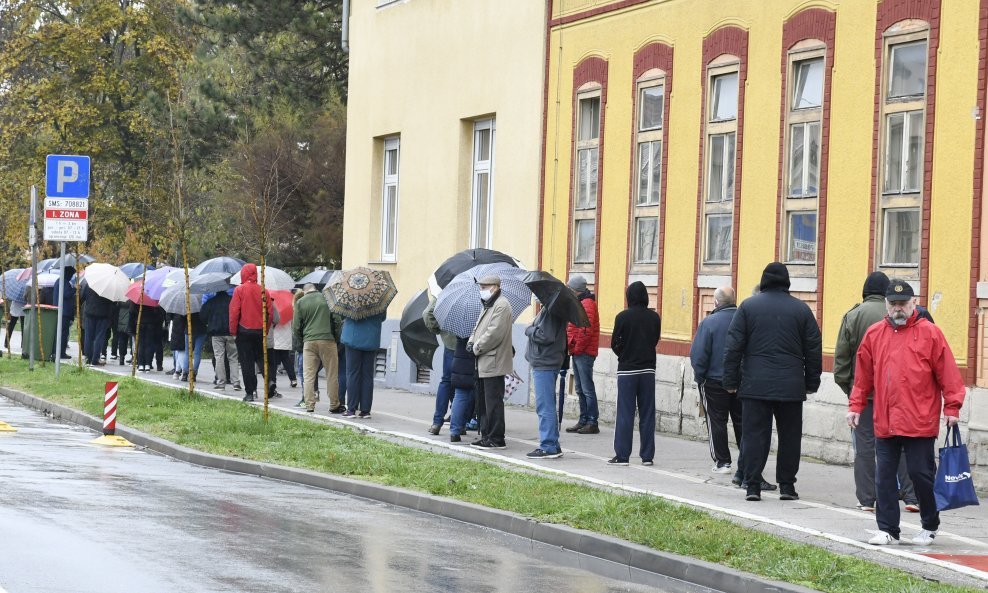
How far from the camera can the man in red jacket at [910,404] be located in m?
10.3

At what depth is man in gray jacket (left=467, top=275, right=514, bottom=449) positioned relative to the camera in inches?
619

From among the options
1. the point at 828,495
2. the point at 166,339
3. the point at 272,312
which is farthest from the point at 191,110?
the point at 828,495

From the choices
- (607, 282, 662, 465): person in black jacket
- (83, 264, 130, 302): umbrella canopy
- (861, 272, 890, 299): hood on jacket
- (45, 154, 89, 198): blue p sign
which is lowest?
(607, 282, 662, 465): person in black jacket

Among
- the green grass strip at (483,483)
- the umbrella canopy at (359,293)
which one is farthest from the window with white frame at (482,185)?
the green grass strip at (483,483)

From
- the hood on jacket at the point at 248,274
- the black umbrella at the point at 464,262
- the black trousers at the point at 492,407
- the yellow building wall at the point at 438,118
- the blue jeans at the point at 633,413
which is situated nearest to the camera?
the blue jeans at the point at 633,413

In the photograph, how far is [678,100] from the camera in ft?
63.3

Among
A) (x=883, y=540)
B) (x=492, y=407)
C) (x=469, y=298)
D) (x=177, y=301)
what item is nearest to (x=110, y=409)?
(x=469, y=298)

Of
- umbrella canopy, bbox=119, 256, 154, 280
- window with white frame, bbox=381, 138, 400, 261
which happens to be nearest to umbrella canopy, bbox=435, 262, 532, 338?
window with white frame, bbox=381, 138, 400, 261

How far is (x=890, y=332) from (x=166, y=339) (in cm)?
2144

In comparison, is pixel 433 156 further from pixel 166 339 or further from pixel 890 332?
pixel 890 332

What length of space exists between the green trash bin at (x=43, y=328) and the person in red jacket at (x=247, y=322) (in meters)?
7.17

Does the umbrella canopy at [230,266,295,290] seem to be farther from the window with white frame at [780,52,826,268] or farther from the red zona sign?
the window with white frame at [780,52,826,268]

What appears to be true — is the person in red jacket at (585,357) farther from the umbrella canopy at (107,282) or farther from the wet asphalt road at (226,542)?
the umbrella canopy at (107,282)

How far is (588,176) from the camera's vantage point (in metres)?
21.4
